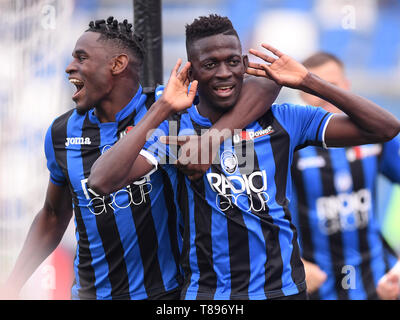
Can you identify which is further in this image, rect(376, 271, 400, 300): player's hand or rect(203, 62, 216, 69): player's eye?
rect(376, 271, 400, 300): player's hand

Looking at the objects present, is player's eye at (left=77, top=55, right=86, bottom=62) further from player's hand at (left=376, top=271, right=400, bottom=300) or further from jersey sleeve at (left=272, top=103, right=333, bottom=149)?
player's hand at (left=376, top=271, right=400, bottom=300)

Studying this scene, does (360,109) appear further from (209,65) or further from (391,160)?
(391,160)

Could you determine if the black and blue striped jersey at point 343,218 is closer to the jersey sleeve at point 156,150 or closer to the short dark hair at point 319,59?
the short dark hair at point 319,59

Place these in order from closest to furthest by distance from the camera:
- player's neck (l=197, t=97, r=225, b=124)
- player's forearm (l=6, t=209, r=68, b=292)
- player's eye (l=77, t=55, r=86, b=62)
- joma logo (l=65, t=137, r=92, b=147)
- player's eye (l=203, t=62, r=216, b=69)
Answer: player's eye (l=203, t=62, r=216, b=69) → player's neck (l=197, t=97, r=225, b=124) → player's eye (l=77, t=55, r=86, b=62) → joma logo (l=65, t=137, r=92, b=147) → player's forearm (l=6, t=209, r=68, b=292)

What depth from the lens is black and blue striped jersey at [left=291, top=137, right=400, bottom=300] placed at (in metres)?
3.62

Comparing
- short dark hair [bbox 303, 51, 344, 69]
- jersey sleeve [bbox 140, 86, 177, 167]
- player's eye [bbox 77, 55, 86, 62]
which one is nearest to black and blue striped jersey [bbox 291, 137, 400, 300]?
short dark hair [bbox 303, 51, 344, 69]

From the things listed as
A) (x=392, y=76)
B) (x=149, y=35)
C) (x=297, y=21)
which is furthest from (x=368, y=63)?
(x=149, y=35)

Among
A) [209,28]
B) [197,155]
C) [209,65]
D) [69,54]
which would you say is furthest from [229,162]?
[69,54]

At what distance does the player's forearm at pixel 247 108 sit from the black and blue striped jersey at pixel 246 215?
0.22ft

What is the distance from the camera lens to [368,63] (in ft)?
13.8

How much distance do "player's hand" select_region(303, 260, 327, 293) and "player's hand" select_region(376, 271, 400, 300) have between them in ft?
1.07

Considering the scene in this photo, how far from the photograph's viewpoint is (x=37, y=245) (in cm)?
310

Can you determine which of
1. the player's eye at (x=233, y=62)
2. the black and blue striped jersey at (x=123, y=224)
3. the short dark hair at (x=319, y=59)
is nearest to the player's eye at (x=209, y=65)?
the player's eye at (x=233, y=62)

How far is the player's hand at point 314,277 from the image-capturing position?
11.6ft
